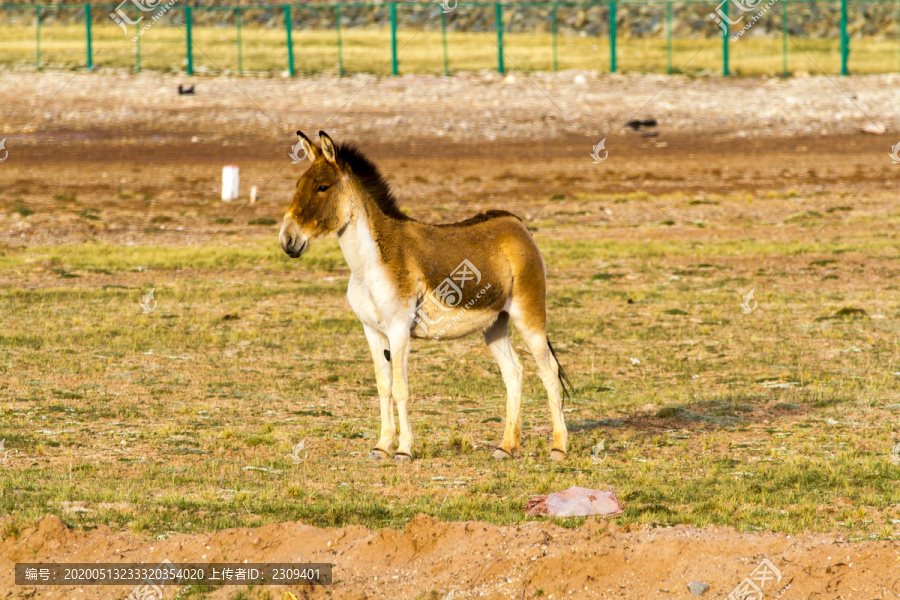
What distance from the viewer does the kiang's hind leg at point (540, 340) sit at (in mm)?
12023

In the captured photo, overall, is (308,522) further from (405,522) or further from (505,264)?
(505,264)

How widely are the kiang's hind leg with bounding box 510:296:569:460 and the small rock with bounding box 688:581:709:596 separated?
11.7ft

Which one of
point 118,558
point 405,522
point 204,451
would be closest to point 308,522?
point 405,522

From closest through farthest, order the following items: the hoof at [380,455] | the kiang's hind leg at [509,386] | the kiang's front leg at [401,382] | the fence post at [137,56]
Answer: the kiang's front leg at [401,382] → the hoof at [380,455] → the kiang's hind leg at [509,386] → the fence post at [137,56]

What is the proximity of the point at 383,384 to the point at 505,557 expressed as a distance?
3.19 metres

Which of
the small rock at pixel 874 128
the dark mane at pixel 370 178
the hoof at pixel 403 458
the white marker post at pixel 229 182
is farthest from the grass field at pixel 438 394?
the small rock at pixel 874 128

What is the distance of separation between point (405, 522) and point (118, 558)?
2331 millimetres

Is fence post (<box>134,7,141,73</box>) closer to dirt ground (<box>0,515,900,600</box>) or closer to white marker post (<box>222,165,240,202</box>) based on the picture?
white marker post (<box>222,165,240,202</box>)

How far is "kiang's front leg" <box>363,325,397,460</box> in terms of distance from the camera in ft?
38.3

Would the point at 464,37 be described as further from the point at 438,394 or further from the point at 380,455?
the point at 380,455

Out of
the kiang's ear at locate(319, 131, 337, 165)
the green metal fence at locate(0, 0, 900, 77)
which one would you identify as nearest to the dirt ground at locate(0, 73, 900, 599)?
the green metal fence at locate(0, 0, 900, 77)

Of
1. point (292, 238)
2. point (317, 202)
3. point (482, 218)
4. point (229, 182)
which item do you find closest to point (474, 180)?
point (229, 182)

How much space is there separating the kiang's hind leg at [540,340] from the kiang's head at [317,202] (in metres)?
2.02

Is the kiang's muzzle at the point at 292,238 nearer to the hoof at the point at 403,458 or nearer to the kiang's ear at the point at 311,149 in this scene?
the kiang's ear at the point at 311,149
